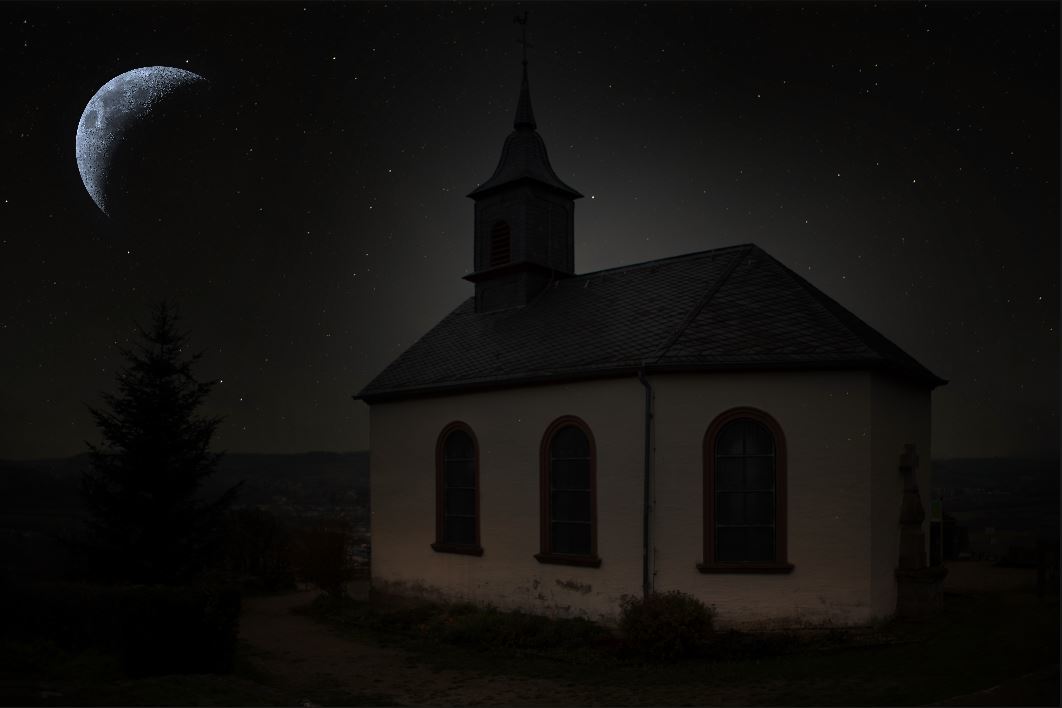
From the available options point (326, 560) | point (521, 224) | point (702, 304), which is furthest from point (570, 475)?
point (326, 560)

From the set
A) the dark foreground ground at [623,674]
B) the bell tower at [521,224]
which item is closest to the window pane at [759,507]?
the dark foreground ground at [623,674]

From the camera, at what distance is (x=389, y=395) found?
20.6 m

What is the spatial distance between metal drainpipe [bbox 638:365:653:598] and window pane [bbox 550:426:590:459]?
58.9 inches

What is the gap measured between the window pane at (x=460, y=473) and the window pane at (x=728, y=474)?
18.7 ft

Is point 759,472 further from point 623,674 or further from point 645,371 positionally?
point 623,674

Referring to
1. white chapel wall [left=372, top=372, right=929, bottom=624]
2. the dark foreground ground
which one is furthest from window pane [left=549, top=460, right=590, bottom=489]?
the dark foreground ground

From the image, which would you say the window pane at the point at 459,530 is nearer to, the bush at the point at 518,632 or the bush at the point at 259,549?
the bush at the point at 518,632

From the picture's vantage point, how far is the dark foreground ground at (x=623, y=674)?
10320 mm

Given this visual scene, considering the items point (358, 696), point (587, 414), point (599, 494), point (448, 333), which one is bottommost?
point (358, 696)

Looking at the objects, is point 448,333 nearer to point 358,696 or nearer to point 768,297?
point 768,297

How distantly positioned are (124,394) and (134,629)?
819 cm

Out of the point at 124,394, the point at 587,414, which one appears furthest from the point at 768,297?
the point at 124,394

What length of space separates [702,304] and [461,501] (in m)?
6.86

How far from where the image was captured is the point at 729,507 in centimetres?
1512
